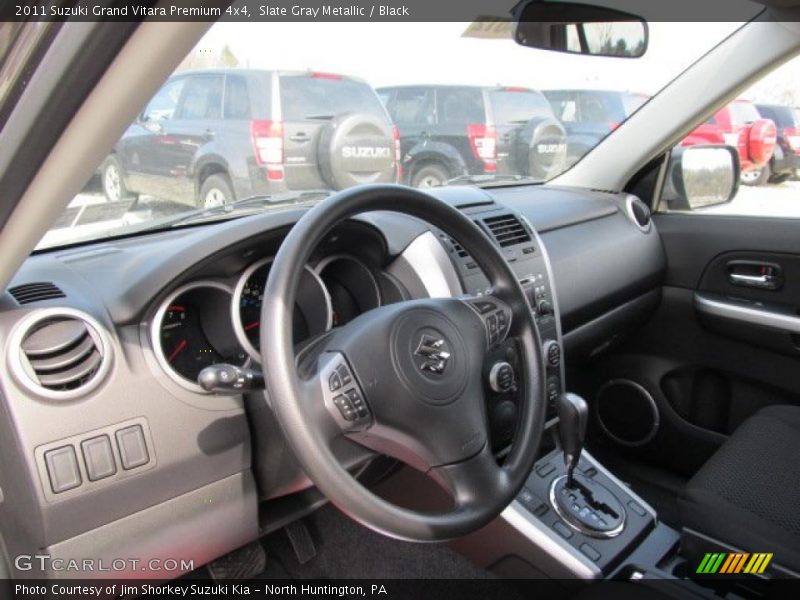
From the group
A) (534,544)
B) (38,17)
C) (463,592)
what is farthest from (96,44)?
(463,592)

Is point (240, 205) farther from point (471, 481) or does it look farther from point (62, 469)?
point (471, 481)

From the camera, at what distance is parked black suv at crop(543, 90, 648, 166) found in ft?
9.20

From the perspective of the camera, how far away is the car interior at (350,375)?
1085mm

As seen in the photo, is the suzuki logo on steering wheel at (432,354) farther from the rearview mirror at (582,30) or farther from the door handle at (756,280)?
the door handle at (756,280)

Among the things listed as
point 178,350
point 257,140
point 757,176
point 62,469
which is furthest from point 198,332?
point 757,176

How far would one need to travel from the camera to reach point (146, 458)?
1.37 metres

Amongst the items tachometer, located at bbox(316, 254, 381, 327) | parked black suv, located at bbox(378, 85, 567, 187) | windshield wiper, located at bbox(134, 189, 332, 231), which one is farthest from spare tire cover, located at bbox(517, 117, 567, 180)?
tachometer, located at bbox(316, 254, 381, 327)

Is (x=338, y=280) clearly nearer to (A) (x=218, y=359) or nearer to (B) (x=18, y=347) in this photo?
(A) (x=218, y=359)

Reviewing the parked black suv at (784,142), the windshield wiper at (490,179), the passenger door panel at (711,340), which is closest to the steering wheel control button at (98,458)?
the windshield wiper at (490,179)

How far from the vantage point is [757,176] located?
9.05 ft

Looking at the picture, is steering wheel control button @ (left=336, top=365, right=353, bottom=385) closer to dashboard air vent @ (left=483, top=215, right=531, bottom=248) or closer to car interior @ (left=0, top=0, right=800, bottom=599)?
car interior @ (left=0, top=0, right=800, bottom=599)

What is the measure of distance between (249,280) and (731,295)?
1944mm

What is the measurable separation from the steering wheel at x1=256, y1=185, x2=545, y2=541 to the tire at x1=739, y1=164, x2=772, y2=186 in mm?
1822

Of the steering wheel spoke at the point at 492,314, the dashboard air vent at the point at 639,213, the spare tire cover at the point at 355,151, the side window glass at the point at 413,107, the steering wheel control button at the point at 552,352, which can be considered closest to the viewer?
the steering wheel spoke at the point at 492,314
